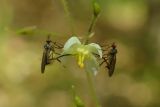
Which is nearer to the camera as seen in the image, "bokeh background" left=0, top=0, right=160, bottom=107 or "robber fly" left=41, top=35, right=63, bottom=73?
"robber fly" left=41, top=35, right=63, bottom=73

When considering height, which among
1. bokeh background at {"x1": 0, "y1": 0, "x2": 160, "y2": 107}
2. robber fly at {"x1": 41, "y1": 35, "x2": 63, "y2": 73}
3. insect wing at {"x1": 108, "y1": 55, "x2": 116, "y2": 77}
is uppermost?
bokeh background at {"x1": 0, "y1": 0, "x2": 160, "y2": 107}

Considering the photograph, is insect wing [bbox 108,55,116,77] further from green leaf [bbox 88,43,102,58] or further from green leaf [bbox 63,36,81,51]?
green leaf [bbox 63,36,81,51]

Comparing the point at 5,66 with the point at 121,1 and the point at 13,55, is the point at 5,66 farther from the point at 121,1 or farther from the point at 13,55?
the point at 121,1

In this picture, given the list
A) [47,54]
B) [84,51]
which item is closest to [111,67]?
[84,51]

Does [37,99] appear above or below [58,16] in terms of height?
below

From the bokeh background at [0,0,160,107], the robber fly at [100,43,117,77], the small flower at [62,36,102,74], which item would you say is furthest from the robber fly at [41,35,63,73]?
the bokeh background at [0,0,160,107]

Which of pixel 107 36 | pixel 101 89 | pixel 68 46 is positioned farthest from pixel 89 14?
pixel 68 46
